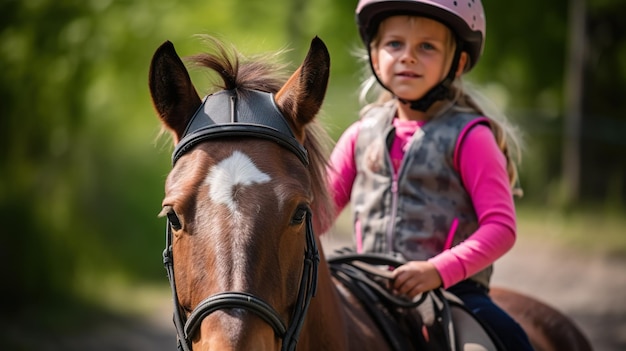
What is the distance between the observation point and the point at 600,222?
12.2m

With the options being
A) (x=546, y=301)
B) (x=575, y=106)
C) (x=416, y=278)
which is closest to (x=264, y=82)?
(x=416, y=278)

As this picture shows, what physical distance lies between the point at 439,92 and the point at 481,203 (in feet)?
1.92

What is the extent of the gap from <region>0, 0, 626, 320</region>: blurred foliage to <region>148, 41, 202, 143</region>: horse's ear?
10.6 ft

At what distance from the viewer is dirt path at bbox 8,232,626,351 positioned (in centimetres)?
816

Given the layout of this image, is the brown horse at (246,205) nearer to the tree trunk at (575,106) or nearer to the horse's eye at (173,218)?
the horse's eye at (173,218)

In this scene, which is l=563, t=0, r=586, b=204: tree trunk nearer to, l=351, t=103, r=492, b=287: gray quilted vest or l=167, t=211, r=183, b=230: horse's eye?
l=351, t=103, r=492, b=287: gray quilted vest

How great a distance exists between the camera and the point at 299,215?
2.34 metres

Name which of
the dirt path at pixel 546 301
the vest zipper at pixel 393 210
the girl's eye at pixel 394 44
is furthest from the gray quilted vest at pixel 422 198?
the dirt path at pixel 546 301

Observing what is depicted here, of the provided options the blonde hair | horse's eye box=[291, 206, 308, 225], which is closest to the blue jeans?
the blonde hair

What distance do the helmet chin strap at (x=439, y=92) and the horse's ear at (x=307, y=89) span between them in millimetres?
953

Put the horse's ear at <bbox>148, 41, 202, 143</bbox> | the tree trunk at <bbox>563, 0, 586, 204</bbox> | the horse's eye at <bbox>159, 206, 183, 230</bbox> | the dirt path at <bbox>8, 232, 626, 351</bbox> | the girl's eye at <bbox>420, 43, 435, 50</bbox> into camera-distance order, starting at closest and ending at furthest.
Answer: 1. the horse's eye at <bbox>159, 206, 183, 230</bbox>
2. the horse's ear at <bbox>148, 41, 202, 143</bbox>
3. the girl's eye at <bbox>420, 43, 435, 50</bbox>
4. the dirt path at <bbox>8, 232, 626, 351</bbox>
5. the tree trunk at <bbox>563, 0, 586, 204</bbox>

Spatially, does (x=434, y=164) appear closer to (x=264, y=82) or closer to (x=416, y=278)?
(x=416, y=278)

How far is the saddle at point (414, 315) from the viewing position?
120 inches

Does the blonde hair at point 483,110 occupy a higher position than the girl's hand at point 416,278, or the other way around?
the blonde hair at point 483,110
